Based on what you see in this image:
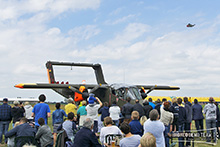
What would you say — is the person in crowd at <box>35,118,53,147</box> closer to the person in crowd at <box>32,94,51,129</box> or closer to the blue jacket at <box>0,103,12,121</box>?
the person in crowd at <box>32,94,51,129</box>

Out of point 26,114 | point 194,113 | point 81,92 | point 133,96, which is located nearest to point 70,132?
point 26,114

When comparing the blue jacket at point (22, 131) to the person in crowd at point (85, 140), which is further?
the blue jacket at point (22, 131)

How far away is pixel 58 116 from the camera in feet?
26.1

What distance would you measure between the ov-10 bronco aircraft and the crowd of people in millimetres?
3258

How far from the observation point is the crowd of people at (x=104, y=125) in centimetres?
457

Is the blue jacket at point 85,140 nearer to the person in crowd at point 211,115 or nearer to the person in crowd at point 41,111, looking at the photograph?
the person in crowd at point 41,111

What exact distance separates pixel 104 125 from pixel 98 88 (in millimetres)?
10578

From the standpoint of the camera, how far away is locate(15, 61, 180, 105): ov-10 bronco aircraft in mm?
13966

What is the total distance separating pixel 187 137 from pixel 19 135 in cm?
630

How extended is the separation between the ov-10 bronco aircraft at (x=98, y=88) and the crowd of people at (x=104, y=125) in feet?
10.7

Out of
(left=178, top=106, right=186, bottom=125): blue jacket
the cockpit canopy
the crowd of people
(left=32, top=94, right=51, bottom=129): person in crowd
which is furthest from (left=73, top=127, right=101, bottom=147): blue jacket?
the cockpit canopy

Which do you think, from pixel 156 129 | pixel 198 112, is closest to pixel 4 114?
pixel 156 129

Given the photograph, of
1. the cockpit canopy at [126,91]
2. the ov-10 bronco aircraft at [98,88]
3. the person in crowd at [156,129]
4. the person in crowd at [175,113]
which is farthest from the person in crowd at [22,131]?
the cockpit canopy at [126,91]

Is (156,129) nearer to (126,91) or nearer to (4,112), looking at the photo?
(4,112)
